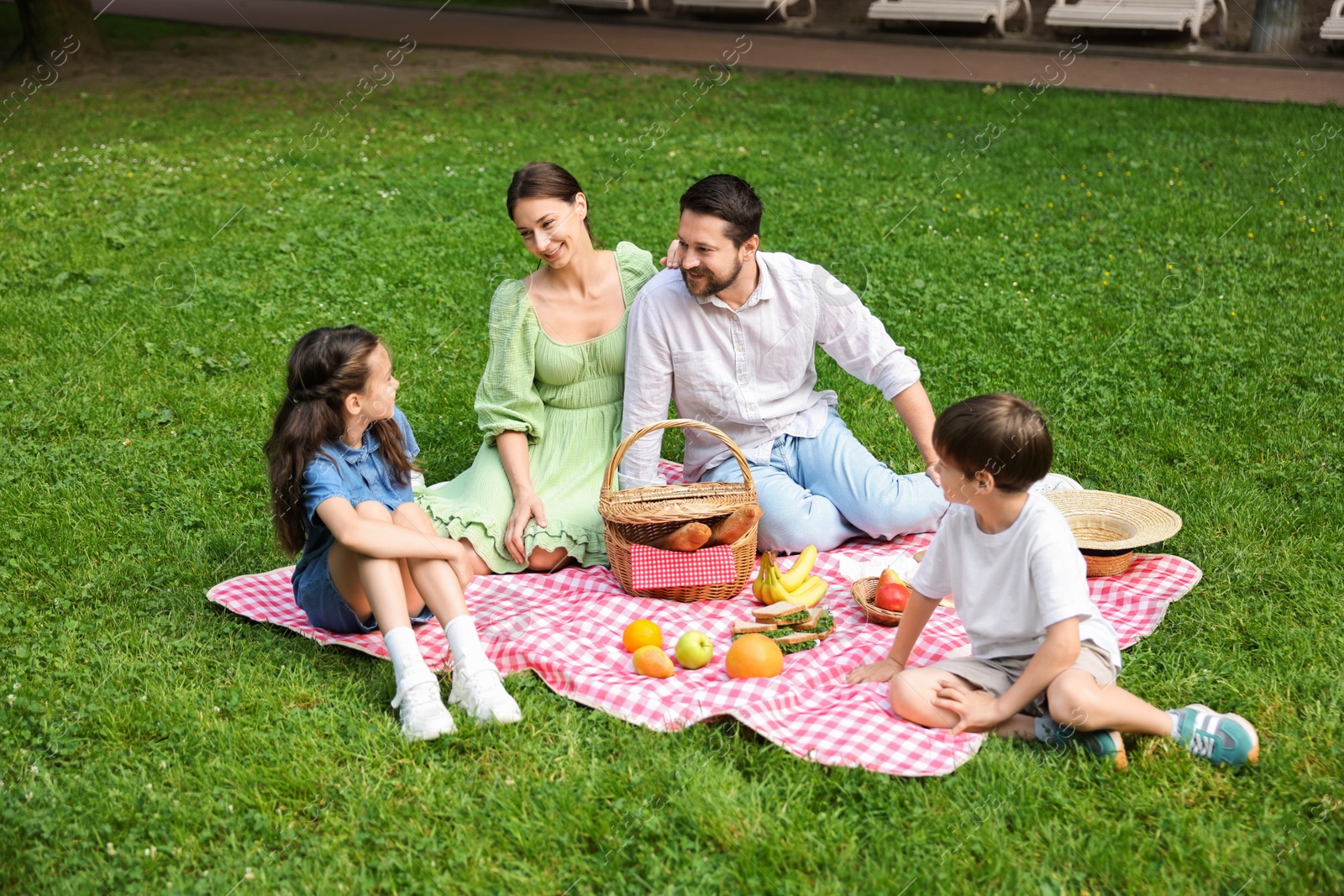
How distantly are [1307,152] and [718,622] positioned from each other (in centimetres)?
722

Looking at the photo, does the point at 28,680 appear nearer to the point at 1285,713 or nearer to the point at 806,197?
the point at 1285,713

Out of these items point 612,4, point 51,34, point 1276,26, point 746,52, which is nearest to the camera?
point 1276,26

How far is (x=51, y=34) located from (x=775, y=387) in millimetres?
12053

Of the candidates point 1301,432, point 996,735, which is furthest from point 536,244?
point 1301,432

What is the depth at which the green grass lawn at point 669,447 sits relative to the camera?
2998 millimetres

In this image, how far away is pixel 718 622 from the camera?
166 inches

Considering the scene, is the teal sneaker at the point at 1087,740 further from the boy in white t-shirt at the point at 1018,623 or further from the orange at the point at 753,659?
the orange at the point at 753,659

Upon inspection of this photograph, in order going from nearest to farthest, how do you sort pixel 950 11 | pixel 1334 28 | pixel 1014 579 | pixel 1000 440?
pixel 1000 440 < pixel 1014 579 < pixel 1334 28 < pixel 950 11

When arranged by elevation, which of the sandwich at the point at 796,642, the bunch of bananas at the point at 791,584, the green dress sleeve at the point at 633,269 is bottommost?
the sandwich at the point at 796,642

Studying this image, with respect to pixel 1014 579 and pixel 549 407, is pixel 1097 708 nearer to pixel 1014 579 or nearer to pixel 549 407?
pixel 1014 579

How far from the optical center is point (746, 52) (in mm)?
13961

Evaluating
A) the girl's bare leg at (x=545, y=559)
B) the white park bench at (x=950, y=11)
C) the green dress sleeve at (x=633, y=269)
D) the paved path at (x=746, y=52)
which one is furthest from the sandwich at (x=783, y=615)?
the white park bench at (x=950, y=11)

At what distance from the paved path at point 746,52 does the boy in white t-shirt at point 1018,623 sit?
9331 mm

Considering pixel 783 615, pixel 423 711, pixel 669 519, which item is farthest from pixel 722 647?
pixel 423 711
